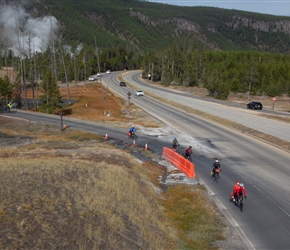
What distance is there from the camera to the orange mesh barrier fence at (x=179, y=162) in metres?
26.9

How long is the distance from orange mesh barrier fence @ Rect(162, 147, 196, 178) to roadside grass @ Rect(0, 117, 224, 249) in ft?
4.93

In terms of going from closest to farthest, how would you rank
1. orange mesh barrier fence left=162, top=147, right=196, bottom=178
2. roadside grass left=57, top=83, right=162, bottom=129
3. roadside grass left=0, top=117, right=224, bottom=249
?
roadside grass left=0, top=117, right=224, bottom=249
orange mesh barrier fence left=162, top=147, right=196, bottom=178
roadside grass left=57, top=83, right=162, bottom=129

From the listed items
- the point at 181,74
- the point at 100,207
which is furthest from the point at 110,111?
the point at 181,74

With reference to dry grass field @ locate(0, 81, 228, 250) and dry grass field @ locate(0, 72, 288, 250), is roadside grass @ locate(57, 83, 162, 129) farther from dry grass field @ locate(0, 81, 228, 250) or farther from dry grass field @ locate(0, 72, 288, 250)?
dry grass field @ locate(0, 81, 228, 250)

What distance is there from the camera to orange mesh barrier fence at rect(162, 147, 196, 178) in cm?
2689

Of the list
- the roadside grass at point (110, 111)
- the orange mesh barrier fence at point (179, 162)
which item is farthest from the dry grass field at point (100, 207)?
the roadside grass at point (110, 111)

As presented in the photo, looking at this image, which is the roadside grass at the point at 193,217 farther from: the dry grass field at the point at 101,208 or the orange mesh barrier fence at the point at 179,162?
the orange mesh barrier fence at the point at 179,162

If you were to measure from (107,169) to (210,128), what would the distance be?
25.0 meters

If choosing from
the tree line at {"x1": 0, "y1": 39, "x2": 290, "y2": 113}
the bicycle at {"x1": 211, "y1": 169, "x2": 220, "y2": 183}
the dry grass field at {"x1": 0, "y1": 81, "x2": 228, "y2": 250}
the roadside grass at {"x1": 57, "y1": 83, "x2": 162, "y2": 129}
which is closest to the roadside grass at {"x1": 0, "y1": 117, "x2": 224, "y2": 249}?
the dry grass field at {"x1": 0, "y1": 81, "x2": 228, "y2": 250}

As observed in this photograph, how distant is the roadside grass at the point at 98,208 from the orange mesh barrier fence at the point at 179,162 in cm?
150

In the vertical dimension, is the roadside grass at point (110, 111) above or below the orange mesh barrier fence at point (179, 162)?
below

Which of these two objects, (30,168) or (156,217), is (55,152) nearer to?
(30,168)

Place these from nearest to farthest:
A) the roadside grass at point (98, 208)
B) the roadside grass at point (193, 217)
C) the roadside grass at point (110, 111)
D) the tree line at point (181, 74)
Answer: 1. the roadside grass at point (98, 208)
2. the roadside grass at point (193, 217)
3. the roadside grass at point (110, 111)
4. the tree line at point (181, 74)

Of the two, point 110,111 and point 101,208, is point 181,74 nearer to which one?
point 110,111
